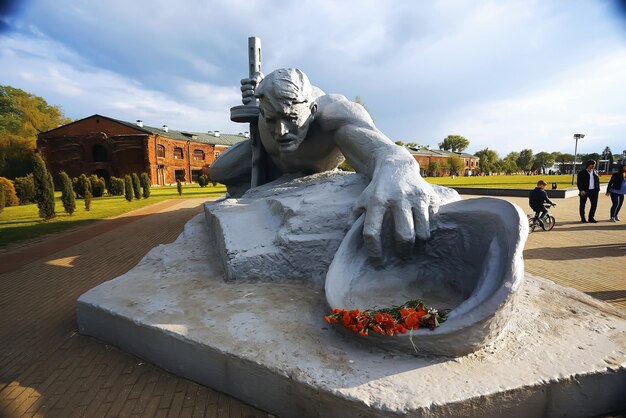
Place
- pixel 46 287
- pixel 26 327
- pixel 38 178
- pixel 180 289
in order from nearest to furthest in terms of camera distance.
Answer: pixel 180 289 → pixel 26 327 → pixel 46 287 → pixel 38 178

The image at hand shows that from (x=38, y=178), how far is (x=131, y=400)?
38.4ft

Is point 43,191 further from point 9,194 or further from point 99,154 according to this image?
point 99,154

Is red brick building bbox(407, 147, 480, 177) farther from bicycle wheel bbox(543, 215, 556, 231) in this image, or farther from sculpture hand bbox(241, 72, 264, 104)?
sculpture hand bbox(241, 72, 264, 104)

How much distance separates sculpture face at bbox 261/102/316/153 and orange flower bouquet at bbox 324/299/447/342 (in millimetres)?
1564

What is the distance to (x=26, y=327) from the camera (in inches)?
108

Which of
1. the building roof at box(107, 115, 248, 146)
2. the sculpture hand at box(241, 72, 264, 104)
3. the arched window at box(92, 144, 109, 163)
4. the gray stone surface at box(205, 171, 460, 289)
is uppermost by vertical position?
the building roof at box(107, 115, 248, 146)

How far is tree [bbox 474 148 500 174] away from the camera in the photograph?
64.1 meters

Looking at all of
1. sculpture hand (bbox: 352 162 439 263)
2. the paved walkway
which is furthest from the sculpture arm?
the paved walkway

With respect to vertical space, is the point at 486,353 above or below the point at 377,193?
below

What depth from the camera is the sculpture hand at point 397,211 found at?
189 centimetres

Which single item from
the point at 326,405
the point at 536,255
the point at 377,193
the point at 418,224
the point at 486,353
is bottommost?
the point at 536,255

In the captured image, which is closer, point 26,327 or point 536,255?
point 26,327

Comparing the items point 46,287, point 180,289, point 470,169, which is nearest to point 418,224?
point 180,289

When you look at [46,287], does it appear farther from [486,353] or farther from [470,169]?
[470,169]
